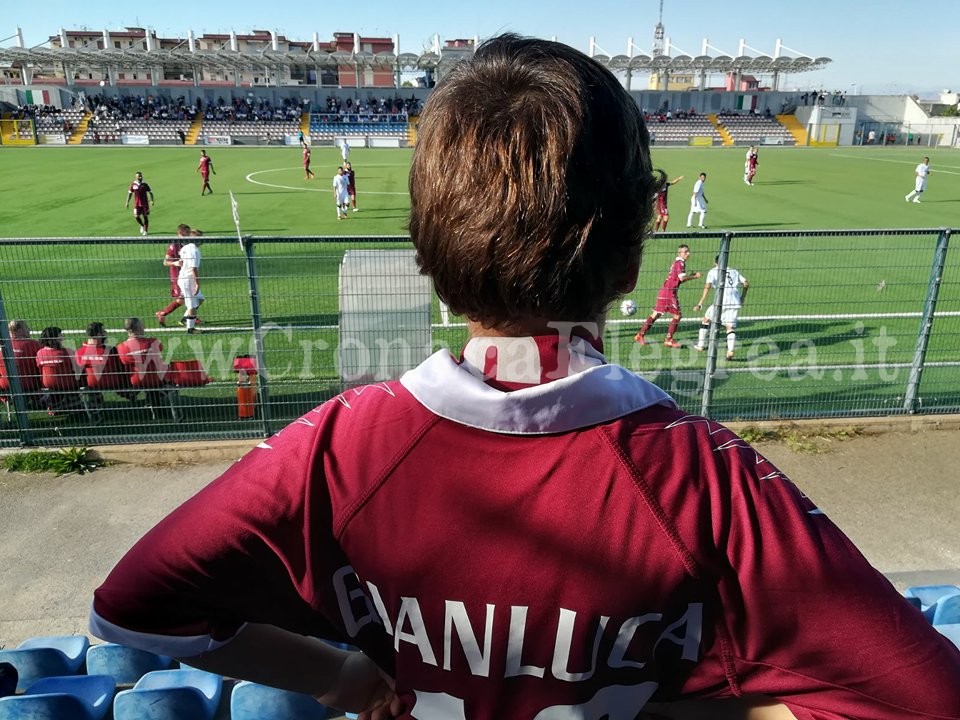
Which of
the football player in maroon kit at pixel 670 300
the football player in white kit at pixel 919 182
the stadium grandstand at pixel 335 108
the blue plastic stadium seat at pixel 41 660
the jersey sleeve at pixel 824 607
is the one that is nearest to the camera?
the jersey sleeve at pixel 824 607

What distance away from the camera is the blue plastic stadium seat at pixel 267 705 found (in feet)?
8.00

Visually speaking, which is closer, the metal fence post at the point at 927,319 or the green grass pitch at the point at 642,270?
the metal fence post at the point at 927,319

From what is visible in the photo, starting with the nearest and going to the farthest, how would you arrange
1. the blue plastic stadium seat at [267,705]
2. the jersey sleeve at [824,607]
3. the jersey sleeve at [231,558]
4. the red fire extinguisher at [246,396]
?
the jersey sleeve at [824,607] → the jersey sleeve at [231,558] → the blue plastic stadium seat at [267,705] → the red fire extinguisher at [246,396]

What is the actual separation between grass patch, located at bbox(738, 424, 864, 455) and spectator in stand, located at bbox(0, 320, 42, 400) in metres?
6.97

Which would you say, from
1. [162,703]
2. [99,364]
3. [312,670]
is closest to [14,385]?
[99,364]

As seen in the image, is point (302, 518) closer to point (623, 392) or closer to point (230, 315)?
point (623, 392)

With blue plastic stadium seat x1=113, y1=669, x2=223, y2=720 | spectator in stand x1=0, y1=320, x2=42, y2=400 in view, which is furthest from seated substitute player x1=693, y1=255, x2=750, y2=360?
spectator in stand x1=0, y1=320, x2=42, y2=400

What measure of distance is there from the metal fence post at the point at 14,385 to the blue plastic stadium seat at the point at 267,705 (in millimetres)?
5346

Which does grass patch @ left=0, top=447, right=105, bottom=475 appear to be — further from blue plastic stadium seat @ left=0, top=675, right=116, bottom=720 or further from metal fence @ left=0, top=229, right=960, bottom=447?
blue plastic stadium seat @ left=0, top=675, right=116, bottom=720

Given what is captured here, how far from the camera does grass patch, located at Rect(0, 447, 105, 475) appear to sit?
6.32m

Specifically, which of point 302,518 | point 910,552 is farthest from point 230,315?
point 302,518

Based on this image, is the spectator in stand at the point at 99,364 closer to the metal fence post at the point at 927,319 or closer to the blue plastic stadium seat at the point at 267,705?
the blue plastic stadium seat at the point at 267,705

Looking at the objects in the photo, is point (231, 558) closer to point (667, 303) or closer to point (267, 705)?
point (267, 705)

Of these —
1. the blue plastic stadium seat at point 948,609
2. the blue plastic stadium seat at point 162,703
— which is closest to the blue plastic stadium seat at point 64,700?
the blue plastic stadium seat at point 162,703
